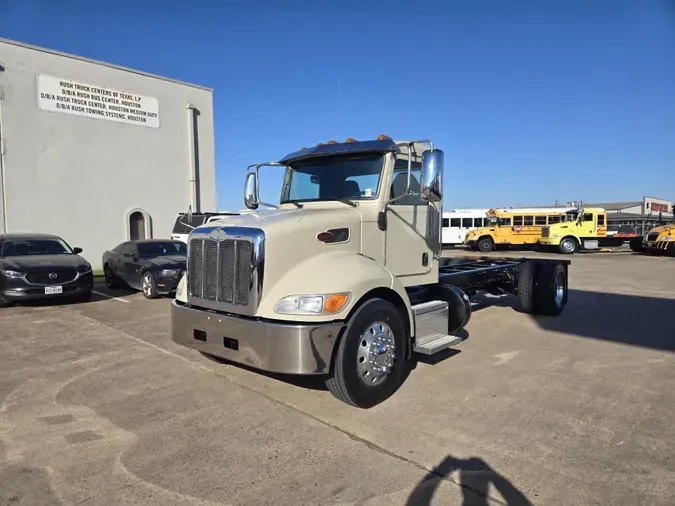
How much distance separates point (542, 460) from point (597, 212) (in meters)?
28.4

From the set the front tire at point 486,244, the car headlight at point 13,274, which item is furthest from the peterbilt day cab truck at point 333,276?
the front tire at point 486,244

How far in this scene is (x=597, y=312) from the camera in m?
9.09

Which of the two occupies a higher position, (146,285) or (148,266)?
(148,266)

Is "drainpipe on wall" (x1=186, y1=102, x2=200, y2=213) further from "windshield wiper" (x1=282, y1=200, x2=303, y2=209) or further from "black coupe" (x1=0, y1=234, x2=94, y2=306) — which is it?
"windshield wiper" (x1=282, y1=200, x2=303, y2=209)

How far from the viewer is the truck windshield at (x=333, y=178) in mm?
5059

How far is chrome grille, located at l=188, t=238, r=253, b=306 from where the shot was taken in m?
4.21

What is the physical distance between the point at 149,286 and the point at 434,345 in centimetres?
780

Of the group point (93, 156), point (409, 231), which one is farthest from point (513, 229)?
point (409, 231)

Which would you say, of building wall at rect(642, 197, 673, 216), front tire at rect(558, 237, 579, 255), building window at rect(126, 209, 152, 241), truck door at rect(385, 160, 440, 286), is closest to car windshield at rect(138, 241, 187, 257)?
building window at rect(126, 209, 152, 241)

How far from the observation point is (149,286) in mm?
10711

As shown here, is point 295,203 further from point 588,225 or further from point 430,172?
point 588,225

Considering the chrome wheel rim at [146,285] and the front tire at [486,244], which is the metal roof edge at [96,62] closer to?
the chrome wheel rim at [146,285]

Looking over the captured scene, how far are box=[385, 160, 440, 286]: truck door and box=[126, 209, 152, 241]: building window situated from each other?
597 inches

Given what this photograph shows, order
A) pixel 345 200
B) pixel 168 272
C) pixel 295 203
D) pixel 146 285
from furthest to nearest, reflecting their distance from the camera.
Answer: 1. pixel 146 285
2. pixel 168 272
3. pixel 295 203
4. pixel 345 200
